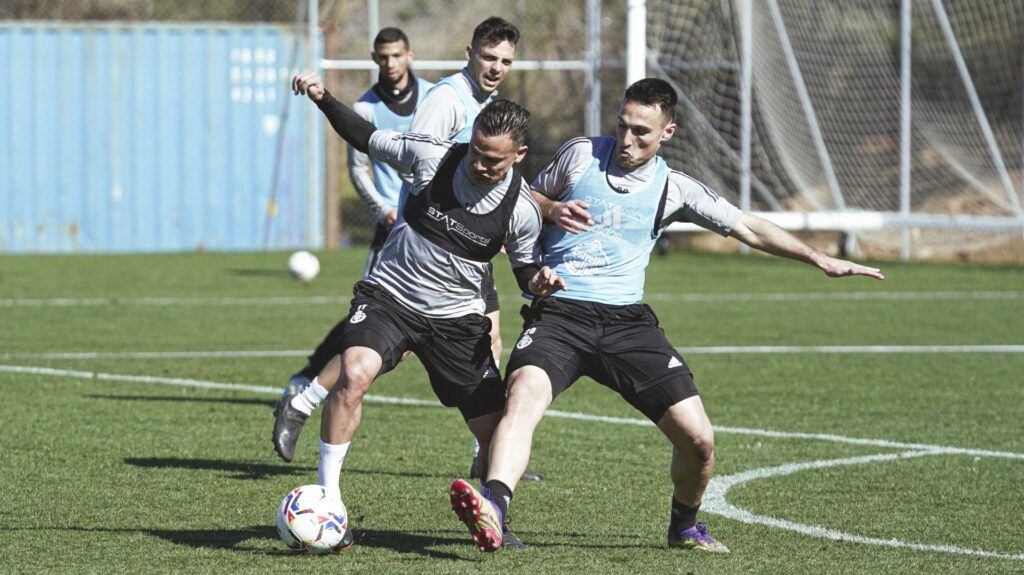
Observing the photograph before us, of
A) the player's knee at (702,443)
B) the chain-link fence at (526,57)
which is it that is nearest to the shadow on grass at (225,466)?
the player's knee at (702,443)

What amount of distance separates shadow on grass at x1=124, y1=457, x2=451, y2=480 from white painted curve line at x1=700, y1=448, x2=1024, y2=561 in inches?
53.0

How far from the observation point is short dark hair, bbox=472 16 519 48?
7.33 m

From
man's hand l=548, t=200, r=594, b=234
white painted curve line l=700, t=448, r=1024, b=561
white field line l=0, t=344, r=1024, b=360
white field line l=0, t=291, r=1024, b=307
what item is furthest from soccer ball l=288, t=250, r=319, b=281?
man's hand l=548, t=200, r=594, b=234

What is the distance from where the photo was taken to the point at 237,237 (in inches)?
984

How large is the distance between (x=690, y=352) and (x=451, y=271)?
21.4 ft

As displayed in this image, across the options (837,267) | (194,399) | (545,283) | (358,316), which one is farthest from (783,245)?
(194,399)

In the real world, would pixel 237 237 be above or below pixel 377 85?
below

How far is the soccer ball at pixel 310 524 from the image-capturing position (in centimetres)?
537

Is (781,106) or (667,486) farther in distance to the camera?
(781,106)

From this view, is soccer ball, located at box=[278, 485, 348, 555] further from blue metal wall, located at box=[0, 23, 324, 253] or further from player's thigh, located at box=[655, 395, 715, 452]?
blue metal wall, located at box=[0, 23, 324, 253]

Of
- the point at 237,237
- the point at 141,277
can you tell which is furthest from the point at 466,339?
the point at 237,237

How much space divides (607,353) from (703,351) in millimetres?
6680

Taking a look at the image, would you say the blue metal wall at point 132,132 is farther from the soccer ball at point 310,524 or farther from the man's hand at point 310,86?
the soccer ball at point 310,524

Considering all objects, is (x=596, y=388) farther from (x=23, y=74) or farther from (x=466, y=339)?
(x=23, y=74)
